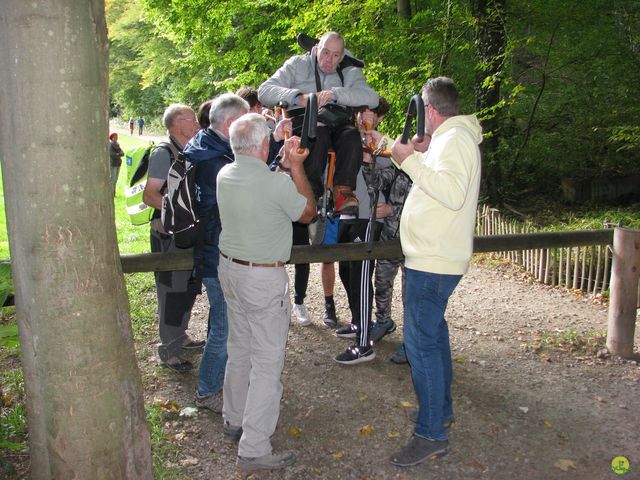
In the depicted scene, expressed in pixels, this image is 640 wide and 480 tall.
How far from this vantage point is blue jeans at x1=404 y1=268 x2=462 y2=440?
3275mm

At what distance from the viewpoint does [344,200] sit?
4.10m

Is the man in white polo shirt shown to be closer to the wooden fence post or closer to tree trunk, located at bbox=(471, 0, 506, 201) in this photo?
the wooden fence post

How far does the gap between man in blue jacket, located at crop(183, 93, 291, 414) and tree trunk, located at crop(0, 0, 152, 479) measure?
1119mm

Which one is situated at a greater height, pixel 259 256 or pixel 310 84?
pixel 310 84

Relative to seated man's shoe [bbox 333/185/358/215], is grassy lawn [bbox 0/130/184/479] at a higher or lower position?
lower

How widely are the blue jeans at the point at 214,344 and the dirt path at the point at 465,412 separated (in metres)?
0.21

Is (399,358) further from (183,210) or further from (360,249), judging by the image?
(183,210)

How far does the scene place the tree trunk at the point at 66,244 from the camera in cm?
222

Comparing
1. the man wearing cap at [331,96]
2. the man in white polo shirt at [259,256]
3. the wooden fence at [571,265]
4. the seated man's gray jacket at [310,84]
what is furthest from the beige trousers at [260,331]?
the wooden fence at [571,265]

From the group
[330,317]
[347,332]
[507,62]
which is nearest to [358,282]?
[347,332]

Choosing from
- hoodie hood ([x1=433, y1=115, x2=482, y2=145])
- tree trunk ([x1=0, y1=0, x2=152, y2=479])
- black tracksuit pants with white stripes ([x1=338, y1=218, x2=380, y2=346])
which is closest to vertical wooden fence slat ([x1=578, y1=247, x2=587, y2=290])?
black tracksuit pants with white stripes ([x1=338, y1=218, x2=380, y2=346])

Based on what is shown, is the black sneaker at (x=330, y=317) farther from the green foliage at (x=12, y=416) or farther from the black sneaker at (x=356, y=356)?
the green foliage at (x=12, y=416)

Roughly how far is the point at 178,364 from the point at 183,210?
1584mm

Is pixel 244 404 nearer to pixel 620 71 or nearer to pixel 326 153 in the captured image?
pixel 326 153
